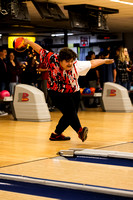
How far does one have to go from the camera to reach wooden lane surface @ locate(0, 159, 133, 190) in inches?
135

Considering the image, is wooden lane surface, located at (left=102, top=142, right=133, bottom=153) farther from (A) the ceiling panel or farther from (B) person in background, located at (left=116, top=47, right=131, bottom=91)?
(B) person in background, located at (left=116, top=47, right=131, bottom=91)

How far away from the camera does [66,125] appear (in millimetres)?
5762

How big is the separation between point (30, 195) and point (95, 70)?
Answer: 30.4 feet

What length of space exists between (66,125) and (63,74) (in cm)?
69

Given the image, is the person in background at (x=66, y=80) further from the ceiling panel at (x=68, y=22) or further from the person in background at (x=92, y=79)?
the person in background at (x=92, y=79)

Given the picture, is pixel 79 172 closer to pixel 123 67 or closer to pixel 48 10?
pixel 48 10

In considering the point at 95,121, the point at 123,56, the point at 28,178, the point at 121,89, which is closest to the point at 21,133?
the point at 95,121

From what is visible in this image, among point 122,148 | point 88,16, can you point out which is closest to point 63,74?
point 122,148

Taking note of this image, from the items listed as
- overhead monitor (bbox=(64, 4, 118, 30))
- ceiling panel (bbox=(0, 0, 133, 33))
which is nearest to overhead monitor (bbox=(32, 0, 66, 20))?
ceiling panel (bbox=(0, 0, 133, 33))

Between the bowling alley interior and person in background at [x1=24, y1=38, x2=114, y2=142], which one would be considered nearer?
the bowling alley interior

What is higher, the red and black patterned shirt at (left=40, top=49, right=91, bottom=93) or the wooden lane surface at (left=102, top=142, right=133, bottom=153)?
the red and black patterned shirt at (left=40, top=49, right=91, bottom=93)

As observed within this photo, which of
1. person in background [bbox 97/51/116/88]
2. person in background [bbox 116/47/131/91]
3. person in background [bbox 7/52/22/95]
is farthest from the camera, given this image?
person in background [bbox 97/51/116/88]

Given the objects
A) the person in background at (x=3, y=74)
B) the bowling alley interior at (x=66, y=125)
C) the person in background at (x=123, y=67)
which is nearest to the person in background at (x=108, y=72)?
the bowling alley interior at (x=66, y=125)

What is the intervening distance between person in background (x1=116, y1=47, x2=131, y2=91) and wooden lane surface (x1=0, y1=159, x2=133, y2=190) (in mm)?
7667
